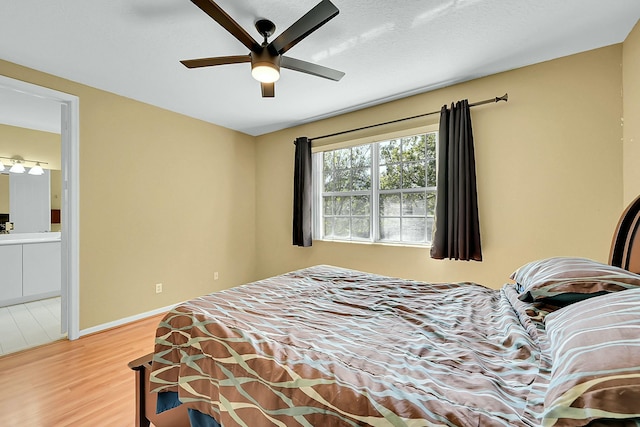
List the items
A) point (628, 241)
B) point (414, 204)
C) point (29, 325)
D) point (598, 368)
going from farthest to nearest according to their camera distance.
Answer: point (414, 204)
point (29, 325)
point (628, 241)
point (598, 368)

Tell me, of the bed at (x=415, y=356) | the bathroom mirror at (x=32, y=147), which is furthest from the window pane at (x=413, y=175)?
the bathroom mirror at (x=32, y=147)

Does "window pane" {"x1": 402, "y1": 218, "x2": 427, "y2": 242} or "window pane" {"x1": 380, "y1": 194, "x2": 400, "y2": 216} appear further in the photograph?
"window pane" {"x1": 380, "y1": 194, "x2": 400, "y2": 216}

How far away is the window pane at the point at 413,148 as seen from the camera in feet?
10.4

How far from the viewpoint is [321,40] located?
84.4 inches

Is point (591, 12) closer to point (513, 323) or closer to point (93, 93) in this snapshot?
point (513, 323)

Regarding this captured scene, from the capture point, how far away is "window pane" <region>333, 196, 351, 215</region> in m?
3.78

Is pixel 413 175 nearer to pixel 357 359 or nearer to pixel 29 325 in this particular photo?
pixel 357 359

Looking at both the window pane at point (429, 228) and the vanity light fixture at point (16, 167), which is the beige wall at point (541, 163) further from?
the vanity light fixture at point (16, 167)

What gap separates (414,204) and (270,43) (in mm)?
2236

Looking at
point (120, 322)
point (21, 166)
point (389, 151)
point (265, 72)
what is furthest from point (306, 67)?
point (21, 166)

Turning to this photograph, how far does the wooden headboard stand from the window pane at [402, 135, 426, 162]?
5.80 feet

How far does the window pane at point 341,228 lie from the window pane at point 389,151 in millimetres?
934

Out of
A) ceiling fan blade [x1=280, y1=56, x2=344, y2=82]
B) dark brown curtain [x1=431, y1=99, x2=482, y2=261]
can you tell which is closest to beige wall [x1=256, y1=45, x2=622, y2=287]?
dark brown curtain [x1=431, y1=99, x2=482, y2=261]

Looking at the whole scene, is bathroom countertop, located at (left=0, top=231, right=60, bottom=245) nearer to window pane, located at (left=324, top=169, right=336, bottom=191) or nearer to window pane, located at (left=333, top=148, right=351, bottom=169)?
window pane, located at (left=324, top=169, right=336, bottom=191)
